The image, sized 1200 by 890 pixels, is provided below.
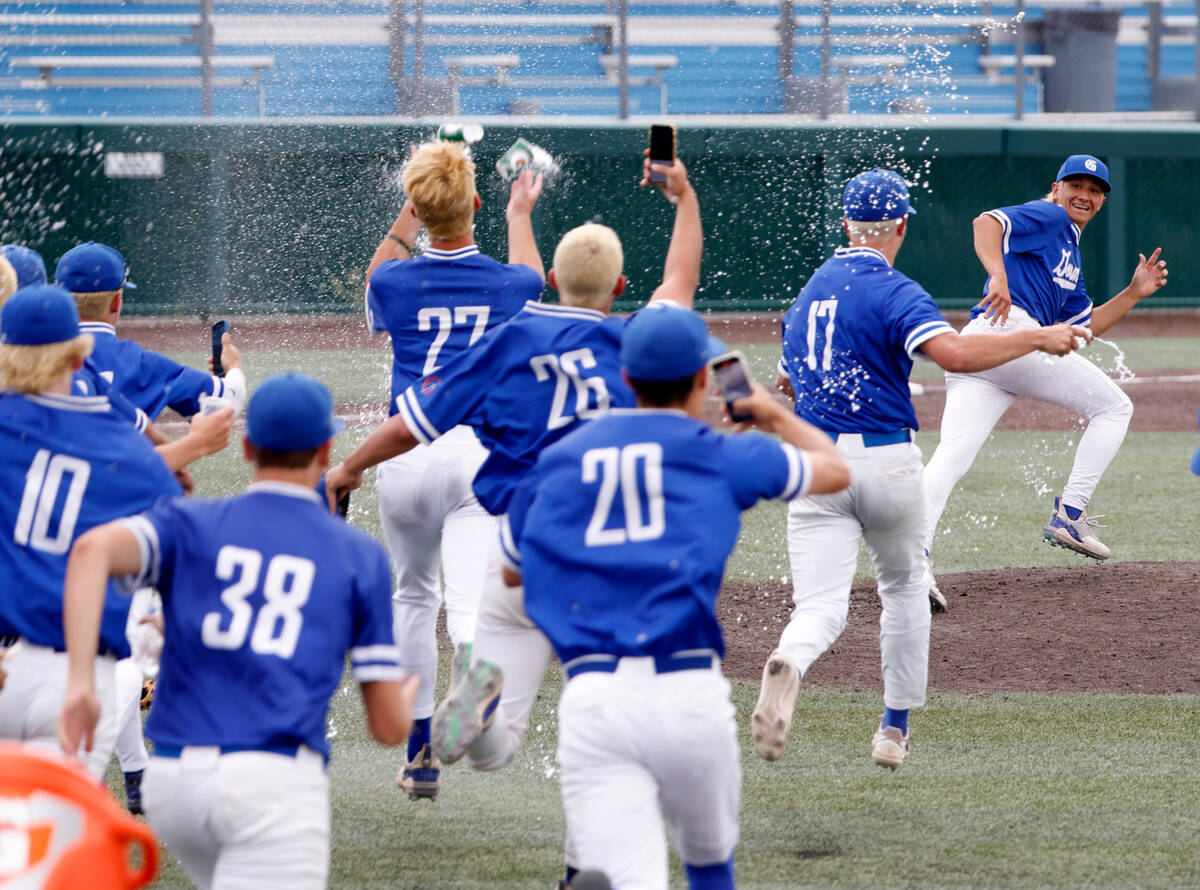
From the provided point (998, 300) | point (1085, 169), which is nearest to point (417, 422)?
point (998, 300)

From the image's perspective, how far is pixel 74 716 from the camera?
2779 millimetres

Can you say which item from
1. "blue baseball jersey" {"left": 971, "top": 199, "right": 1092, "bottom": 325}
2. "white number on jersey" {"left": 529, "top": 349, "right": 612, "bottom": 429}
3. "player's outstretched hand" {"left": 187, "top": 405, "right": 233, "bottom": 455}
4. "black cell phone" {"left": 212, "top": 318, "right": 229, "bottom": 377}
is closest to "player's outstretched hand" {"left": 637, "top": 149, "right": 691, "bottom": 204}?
"white number on jersey" {"left": 529, "top": 349, "right": 612, "bottom": 429}

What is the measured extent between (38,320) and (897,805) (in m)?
2.88

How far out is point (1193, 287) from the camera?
21.3 metres

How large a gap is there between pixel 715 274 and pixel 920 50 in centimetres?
478

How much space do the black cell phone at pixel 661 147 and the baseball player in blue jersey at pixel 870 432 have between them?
1060mm

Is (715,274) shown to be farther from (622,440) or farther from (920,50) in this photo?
(622,440)

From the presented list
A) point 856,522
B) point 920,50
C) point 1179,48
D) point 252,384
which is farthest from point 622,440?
point 1179,48

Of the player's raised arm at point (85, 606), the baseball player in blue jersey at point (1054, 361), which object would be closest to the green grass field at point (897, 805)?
the player's raised arm at point (85, 606)

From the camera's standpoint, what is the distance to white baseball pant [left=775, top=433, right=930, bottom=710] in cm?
487

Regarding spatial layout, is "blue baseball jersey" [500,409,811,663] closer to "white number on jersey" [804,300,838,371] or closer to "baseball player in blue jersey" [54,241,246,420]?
"baseball player in blue jersey" [54,241,246,420]

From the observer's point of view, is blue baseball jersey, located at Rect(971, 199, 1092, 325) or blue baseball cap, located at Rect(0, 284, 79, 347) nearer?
blue baseball cap, located at Rect(0, 284, 79, 347)

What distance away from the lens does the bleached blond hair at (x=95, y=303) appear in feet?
15.0

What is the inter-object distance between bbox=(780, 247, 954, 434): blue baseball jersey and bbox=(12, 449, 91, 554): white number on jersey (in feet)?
8.34
